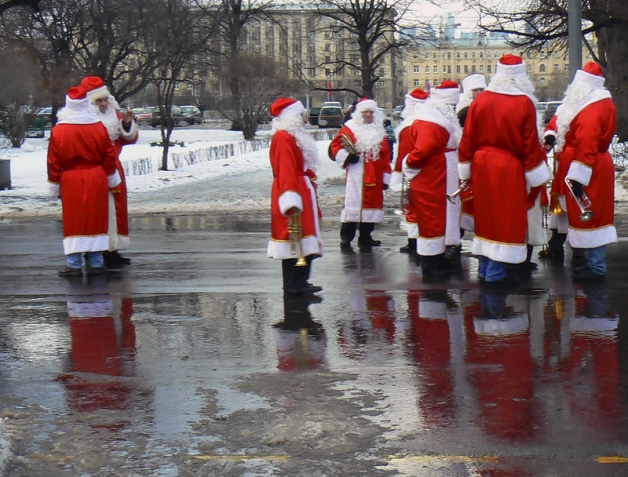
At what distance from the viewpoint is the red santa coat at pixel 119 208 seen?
10008mm

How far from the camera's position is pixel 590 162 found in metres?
8.20

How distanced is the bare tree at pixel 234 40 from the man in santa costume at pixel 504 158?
81.5 feet

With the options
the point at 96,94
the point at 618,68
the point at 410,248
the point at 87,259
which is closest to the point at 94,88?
the point at 96,94

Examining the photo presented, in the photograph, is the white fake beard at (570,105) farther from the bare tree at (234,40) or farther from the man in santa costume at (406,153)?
the bare tree at (234,40)

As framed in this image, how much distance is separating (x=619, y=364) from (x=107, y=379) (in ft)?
9.99

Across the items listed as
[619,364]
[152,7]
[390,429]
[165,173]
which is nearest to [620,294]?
[619,364]

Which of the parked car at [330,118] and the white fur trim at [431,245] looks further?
the parked car at [330,118]

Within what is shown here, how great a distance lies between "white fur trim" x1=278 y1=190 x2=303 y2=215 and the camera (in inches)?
306

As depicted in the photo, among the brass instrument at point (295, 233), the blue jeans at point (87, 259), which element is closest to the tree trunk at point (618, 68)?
the blue jeans at point (87, 259)

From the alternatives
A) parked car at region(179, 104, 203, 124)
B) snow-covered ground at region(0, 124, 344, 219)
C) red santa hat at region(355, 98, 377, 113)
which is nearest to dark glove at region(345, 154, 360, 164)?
red santa hat at region(355, 98, 377, 113)

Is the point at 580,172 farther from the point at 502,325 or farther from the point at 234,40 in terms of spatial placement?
the point at 234,40

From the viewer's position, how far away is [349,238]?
11422mm

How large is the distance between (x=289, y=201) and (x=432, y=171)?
1.64 meters

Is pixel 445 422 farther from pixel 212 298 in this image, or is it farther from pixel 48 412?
pixel 212 298
